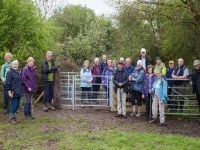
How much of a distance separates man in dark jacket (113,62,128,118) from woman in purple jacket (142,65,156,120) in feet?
2.01

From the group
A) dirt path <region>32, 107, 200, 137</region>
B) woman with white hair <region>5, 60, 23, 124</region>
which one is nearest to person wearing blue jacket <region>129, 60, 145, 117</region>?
dirt path <region>32, 107, 200, 137</region>

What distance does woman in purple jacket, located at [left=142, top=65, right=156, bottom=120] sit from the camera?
534 inches

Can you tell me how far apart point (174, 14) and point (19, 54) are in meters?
6.13

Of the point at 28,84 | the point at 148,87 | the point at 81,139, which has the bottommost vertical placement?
the point at 81,139

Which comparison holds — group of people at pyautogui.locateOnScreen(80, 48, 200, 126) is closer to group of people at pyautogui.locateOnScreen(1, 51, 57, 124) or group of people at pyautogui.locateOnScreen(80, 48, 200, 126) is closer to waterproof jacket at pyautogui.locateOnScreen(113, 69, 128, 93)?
waterproof jacket at pyautogui.locateOnScreen(113, 69, 128, 93)

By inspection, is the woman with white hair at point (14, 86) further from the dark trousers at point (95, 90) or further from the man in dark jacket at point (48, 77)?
the dark trousers at point (95, 90)

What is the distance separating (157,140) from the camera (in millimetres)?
10641

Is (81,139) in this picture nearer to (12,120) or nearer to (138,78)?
(12,120)

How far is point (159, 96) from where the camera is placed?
12992 millimetres

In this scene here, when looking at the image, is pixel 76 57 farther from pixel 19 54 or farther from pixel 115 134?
pixel 115 134

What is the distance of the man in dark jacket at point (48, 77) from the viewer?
48.0 feet

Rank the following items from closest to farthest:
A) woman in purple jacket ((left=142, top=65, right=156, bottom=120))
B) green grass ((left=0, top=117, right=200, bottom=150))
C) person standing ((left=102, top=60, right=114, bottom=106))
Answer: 1. green grass ((left=0, top=117, right=200, bottom=150))
2. woman in purple jacket ((left=142, top=65, right=156, bottom=120))
3. person standing ((left=102, top=60, right=114, bottom=106))

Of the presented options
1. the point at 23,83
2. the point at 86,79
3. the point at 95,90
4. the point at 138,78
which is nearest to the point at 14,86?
the point at 23,83

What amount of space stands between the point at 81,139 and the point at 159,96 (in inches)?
130
